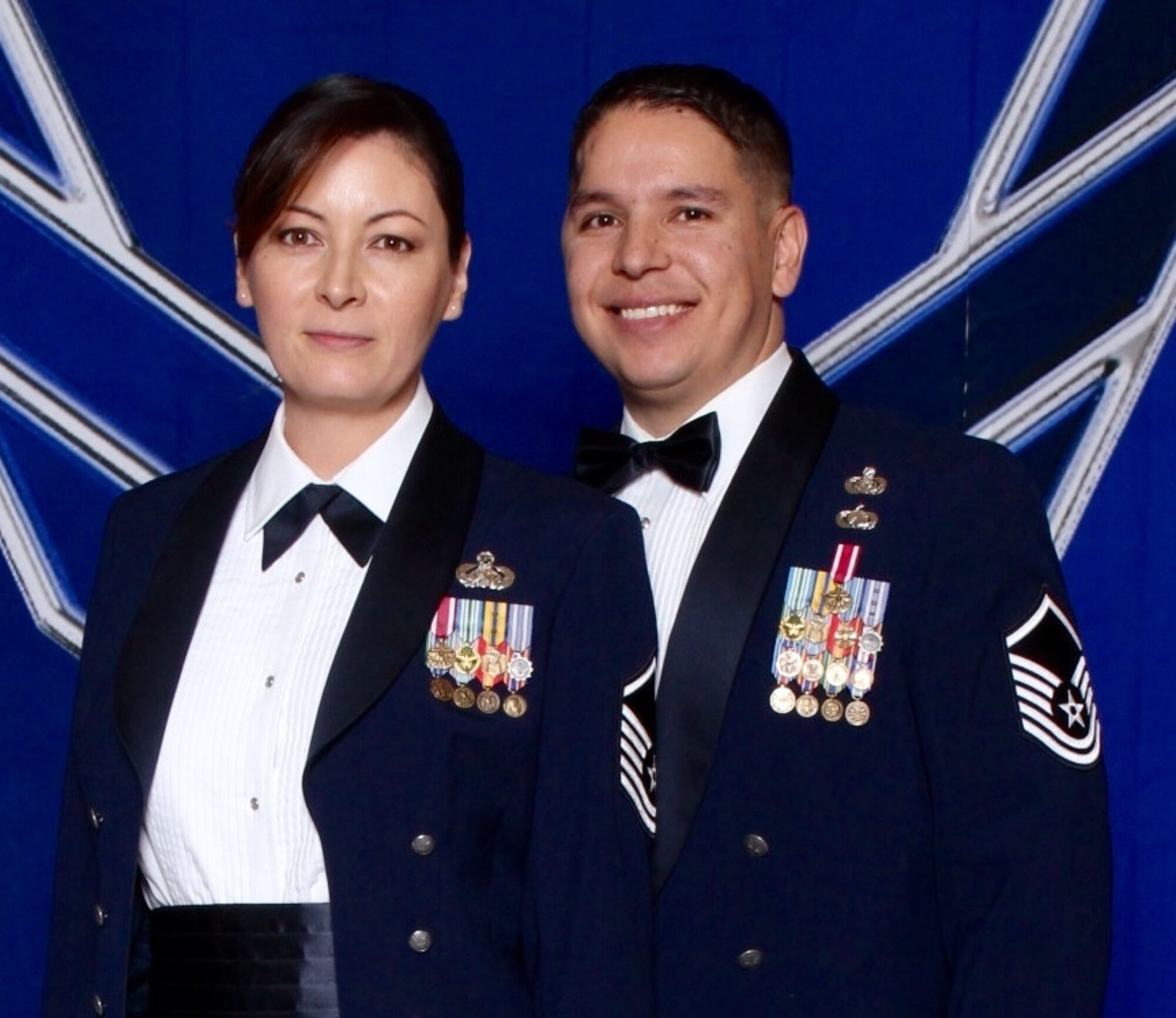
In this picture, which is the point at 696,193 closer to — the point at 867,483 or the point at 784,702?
the point at 867,483

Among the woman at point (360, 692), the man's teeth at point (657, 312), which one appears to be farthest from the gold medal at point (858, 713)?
the man's teeth at point (657, 312)

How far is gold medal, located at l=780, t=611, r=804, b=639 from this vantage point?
1892 mm

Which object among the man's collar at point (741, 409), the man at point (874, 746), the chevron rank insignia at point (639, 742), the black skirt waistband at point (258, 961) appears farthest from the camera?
the man's collar at point (741, 409)

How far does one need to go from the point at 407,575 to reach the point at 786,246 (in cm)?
68

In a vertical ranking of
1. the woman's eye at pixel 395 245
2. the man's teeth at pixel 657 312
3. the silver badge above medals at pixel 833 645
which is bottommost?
the silver badge above medals at pixel 833 645

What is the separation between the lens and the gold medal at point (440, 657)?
1666 mm

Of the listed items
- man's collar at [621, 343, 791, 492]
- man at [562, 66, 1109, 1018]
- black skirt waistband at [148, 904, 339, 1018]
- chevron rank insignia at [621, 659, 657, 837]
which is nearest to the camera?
black skirt waistband at [148, 904, 339, 1018]

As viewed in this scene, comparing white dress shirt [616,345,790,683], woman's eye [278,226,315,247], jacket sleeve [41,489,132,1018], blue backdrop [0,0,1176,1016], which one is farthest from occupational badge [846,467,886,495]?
blue backdrop [0,0,1176,1016]

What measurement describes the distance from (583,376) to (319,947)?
1423 mm

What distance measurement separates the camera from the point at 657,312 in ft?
6.63

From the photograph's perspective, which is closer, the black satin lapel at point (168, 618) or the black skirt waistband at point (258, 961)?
the black skirt waistband at point (258, 961)

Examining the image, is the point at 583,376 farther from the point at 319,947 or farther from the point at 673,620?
the point at 319,947

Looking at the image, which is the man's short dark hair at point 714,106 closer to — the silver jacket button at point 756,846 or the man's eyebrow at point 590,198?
the man's eyebrow at point 590,198

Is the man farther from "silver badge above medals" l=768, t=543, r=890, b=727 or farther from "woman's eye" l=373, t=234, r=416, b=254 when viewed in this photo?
"woman's eye" l=373, t=234, r=416, b=254
